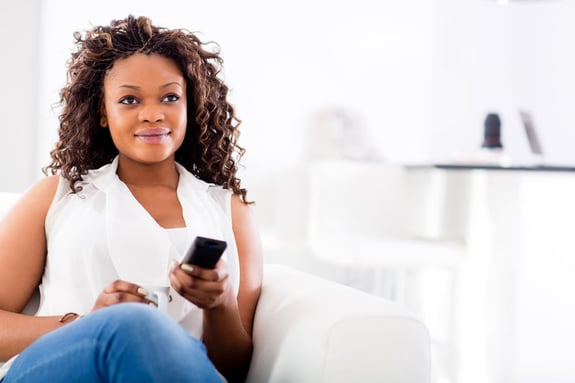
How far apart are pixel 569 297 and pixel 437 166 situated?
58 cm

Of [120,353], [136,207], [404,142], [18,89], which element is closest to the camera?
[120,353]

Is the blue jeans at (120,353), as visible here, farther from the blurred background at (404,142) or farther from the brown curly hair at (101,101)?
the blurred background at (404,142)

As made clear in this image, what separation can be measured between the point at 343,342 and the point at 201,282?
0.21 m

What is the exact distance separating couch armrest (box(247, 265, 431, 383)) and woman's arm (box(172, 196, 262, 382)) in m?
0.05

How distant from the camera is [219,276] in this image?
101 cm

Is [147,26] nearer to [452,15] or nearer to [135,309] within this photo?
[135,309]

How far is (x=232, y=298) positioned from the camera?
1133mm

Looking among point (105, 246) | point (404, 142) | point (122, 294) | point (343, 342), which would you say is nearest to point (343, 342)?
point (343, 342)

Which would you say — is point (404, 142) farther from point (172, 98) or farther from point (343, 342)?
Answer: point (343, 342)

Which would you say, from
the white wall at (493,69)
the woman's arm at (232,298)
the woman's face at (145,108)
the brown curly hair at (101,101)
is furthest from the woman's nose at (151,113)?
the white wall at (493,69)

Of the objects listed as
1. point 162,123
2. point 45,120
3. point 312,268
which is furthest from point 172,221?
point 312,268

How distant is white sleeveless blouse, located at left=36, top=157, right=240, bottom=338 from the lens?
1.17 metres

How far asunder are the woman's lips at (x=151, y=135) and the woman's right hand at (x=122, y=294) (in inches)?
11.1

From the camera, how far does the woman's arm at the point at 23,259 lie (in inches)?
42.9
